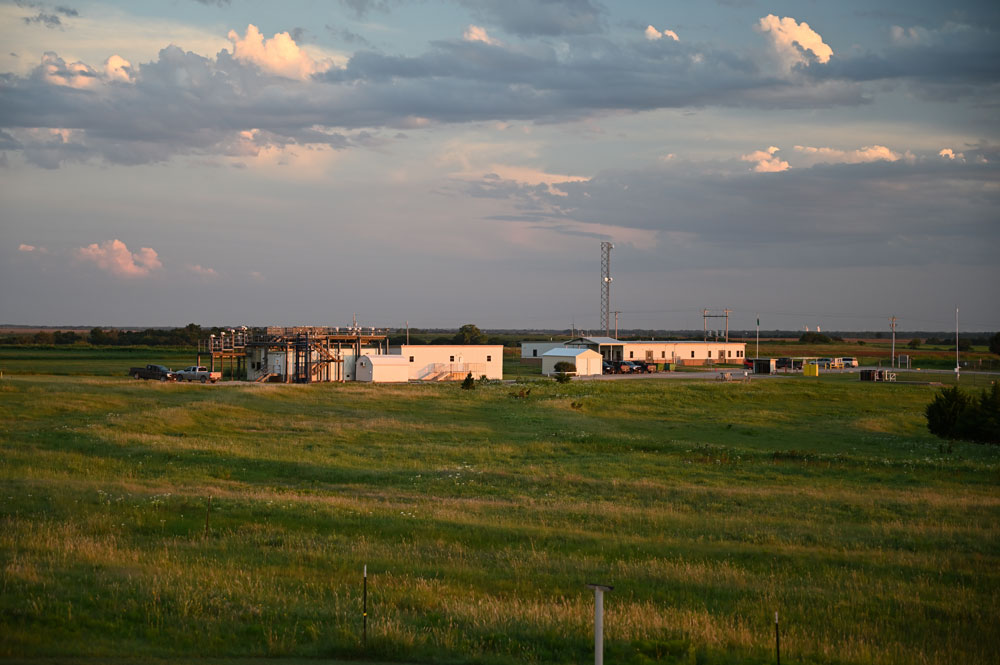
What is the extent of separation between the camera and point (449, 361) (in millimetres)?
78438

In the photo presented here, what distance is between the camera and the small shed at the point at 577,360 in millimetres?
87188

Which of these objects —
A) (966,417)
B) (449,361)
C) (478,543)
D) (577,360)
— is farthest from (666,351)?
(478,543)

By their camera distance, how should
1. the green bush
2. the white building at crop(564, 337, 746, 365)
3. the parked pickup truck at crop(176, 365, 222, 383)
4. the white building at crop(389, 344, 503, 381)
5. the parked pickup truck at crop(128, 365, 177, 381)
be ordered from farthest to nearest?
the white building at crop(564, 337, 746, 365)
the white building at crop(389, 344, 503, 381)
the parked pickup truck at crop(128, 365, 177, 381)
the parked pickup truck at crop(176, 365, 222, 383)
the green bush

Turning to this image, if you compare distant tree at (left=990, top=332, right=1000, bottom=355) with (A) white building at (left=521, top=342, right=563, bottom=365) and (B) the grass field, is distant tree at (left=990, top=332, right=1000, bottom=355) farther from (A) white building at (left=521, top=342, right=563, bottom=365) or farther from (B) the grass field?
(B) the grass field

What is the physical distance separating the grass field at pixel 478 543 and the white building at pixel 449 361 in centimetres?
3392

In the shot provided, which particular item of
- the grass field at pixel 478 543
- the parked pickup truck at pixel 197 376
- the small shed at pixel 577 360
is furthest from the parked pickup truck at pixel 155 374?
the small shed at pixel 577 360

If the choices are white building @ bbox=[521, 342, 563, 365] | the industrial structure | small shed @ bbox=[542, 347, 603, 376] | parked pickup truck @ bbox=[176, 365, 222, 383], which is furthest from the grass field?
white building @ bbox=[521, 342, 563, 365]

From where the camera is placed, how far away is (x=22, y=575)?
43.4 feet

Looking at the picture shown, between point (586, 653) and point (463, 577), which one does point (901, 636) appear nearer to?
point (586, 653)

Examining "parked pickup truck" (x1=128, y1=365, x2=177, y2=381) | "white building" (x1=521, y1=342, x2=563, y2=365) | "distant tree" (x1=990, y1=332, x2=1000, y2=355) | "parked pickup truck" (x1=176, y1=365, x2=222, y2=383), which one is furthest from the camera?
"distant tree" (x1=990, y1=332, x2=1000, y2=355)

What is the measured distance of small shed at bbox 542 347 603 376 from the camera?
8719 centimetres

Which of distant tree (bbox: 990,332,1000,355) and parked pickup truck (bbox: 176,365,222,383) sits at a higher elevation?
distant tree (bbox: 990,332,1000,355)

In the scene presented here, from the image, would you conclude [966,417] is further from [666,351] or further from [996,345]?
[996,345]

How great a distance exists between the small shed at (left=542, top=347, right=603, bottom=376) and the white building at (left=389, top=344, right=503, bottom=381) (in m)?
8.76
